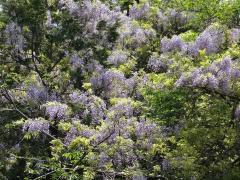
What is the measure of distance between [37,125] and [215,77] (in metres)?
4.53

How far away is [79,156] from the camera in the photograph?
11.3 m

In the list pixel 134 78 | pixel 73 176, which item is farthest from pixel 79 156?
pixel 134 78

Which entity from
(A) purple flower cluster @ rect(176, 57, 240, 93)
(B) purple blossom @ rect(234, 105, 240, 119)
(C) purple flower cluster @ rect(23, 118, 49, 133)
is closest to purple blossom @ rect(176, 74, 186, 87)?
(A) purple flower cluster @ rect(176, 57, 240, 93)

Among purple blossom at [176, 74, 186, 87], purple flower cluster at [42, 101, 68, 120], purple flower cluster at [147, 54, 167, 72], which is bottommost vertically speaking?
purple flower cluster at [42, 101, 68, 120]

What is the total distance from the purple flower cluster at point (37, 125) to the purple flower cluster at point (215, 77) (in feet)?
12.2

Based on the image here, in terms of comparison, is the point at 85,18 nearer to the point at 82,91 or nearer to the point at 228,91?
the point at 82,91

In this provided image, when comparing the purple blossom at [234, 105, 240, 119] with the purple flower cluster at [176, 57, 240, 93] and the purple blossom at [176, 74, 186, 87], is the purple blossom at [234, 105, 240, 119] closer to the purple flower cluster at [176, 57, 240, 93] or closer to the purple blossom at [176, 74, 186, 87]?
the purple flower cluster at [176, 57, 240, 93]

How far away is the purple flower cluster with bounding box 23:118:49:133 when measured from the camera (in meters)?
12.3

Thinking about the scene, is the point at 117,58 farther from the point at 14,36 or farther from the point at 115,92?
the point at 14,36

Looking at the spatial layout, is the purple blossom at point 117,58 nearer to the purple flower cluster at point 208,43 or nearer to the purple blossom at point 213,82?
the purple flower cluster at point 208,43

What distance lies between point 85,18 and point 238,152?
588 centimetres

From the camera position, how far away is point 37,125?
12352 millimetres

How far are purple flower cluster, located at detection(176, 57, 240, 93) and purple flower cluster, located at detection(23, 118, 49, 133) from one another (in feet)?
12.2

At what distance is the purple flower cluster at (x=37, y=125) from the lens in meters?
12.3
